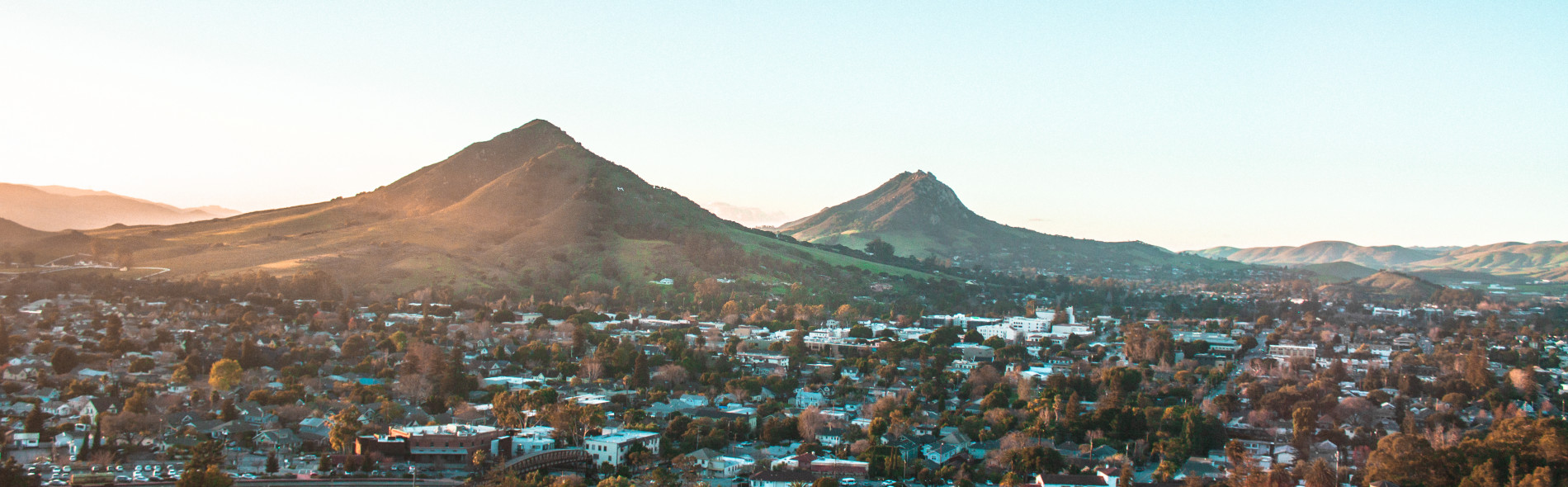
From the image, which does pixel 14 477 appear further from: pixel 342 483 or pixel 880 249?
pixel 880 249

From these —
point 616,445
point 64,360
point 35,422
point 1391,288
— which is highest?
point 1391,288

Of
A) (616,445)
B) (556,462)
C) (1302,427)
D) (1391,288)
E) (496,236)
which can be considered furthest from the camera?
(1391,288)

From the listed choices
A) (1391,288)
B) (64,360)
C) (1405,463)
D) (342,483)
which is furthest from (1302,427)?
(1391,288)

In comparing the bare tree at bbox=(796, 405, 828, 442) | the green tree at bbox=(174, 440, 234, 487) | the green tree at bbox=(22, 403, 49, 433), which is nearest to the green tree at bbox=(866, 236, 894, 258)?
the bare tree at bbox=(796, 405, 828, 442)

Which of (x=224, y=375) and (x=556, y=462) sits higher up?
(x=224, y=375)

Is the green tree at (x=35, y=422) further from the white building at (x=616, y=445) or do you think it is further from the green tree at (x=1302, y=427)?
the green tree at (x=1302, y=427)

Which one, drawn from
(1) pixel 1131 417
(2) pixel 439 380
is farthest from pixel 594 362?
(1) pixel 1131 417

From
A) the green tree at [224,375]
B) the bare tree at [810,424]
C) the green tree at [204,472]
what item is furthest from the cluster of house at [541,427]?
the green tree at [204,472]

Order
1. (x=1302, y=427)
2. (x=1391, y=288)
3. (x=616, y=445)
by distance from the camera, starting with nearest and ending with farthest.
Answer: (x=616, y=445), (x=1302, y=427), (x=1391, y=288)
